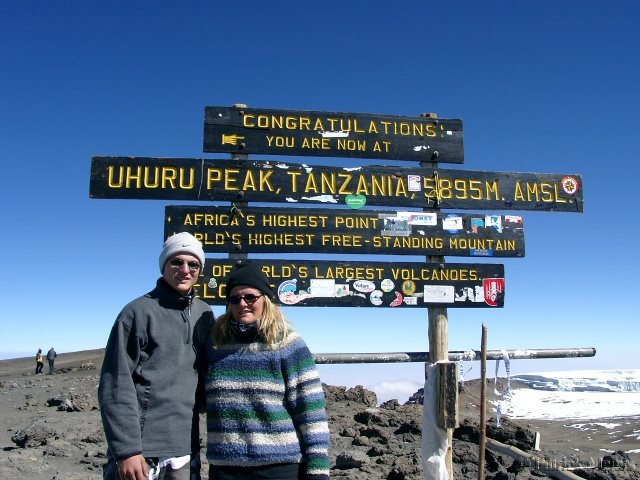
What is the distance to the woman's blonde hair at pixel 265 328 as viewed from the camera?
2895mm

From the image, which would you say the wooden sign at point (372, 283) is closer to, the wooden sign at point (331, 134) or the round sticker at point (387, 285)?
the round sticker at point (387, 285)

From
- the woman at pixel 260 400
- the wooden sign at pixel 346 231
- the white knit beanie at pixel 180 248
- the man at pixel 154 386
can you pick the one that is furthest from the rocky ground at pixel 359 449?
the white knit beanie at pixel 180 248

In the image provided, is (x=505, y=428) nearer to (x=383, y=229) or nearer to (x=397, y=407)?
(x=397, y=407)

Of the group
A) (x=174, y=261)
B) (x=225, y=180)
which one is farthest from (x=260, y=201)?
(x=174, y=261)

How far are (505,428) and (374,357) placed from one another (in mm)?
4460

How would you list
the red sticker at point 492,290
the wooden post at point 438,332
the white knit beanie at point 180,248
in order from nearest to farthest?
the white knit beanie at point 180,248, the wooden post at point 438,332, the red sticker at point 492,290

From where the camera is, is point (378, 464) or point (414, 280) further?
point (378, 464)

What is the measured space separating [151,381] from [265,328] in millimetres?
643

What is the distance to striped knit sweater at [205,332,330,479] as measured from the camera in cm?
278

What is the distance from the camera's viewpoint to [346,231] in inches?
235

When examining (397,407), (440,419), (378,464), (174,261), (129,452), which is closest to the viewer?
(129,452)

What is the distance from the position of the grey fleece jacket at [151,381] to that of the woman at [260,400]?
13cm

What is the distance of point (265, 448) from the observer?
276cm

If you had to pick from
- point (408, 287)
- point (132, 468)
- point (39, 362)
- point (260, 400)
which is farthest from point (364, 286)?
point (39, 362)
